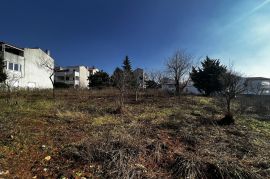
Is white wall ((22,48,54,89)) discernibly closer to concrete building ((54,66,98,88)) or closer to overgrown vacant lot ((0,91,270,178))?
concrete building ((54,66,98,88))

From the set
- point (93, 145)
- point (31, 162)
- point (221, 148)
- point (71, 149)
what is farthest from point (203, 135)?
point (31, 162)

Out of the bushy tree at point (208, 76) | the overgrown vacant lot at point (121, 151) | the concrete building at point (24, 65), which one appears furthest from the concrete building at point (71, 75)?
the overgrown vacant lot at point (121, 151)

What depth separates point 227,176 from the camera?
17.3 ft

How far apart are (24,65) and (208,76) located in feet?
85.8

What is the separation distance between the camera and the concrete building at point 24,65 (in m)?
27.8

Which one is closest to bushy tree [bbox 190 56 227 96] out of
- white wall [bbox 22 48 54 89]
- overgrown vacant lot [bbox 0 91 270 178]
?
overgrown vacant lot [bbox 0 91 270 178]

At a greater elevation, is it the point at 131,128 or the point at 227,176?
the point at 131,128

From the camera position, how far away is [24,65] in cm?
3128

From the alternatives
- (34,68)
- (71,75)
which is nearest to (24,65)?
(34,68)

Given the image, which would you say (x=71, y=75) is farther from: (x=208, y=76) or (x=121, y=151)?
(x=121, y=151)

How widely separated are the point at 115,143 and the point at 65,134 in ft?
7.08

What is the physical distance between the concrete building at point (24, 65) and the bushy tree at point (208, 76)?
19.6 m

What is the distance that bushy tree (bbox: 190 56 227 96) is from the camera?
27.0 metres

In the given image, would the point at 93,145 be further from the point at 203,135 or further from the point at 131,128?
the point at 203,135
